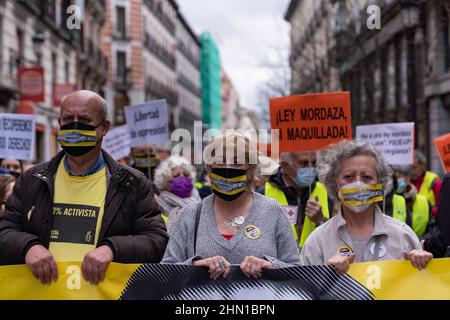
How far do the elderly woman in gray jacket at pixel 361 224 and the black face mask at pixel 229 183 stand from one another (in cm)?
51

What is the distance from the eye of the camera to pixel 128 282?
140 inches

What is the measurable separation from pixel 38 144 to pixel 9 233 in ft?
81.5

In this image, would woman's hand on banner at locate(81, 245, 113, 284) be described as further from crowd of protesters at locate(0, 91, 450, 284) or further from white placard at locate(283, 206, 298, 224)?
white placard at locate(283, 206, 298, 224)

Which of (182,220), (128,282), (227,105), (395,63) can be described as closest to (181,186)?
(182,220)

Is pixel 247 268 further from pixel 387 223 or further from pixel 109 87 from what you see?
pixel 109 87

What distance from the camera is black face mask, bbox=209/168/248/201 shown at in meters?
3.61

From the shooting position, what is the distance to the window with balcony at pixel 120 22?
54.2 meters

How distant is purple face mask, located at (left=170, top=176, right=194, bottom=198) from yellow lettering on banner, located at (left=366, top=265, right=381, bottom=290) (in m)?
3.50

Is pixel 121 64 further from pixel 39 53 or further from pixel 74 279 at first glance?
pixel 74 279

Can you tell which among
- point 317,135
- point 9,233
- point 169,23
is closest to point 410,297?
point 9,233

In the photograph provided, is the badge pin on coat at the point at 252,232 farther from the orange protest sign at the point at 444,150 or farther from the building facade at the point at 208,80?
the building facade at the point at 208,80

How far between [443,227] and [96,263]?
1881mm

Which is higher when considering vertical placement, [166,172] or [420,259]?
[166,172]
